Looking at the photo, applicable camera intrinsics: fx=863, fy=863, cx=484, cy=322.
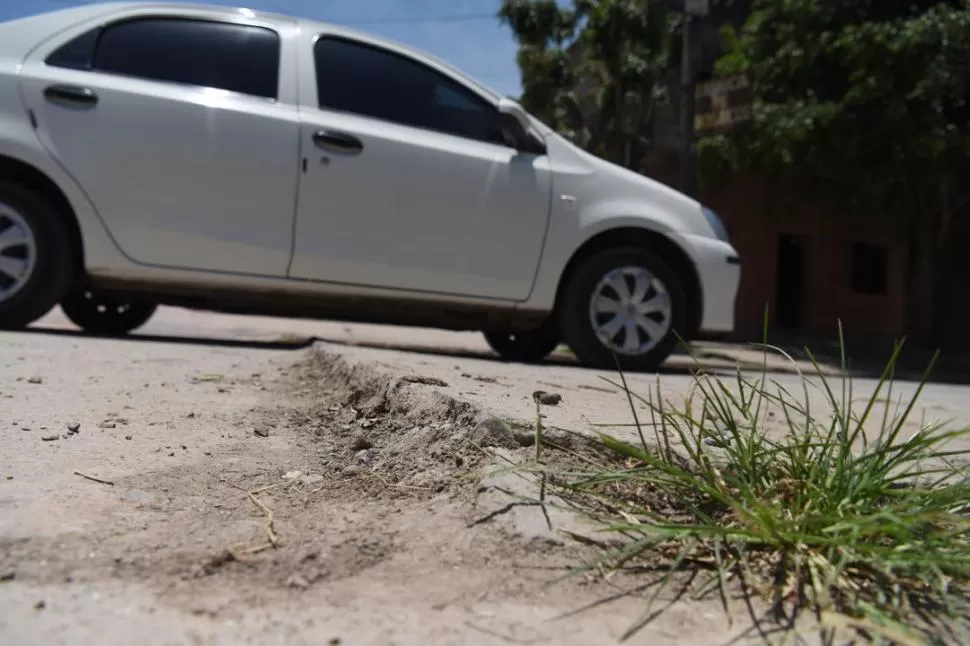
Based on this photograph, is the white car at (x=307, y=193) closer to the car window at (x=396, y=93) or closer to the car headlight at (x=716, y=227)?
the car window at (x=396, y=93)

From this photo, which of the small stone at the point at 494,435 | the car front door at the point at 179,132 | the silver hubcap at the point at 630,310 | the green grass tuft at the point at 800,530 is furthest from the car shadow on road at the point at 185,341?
the green grass tuft at the point at 800,530

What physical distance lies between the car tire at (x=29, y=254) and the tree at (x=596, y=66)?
367 inches

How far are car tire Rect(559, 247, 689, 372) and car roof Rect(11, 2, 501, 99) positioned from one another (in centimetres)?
111

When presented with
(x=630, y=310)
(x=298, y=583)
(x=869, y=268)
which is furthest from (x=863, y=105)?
(x=298, y=583)

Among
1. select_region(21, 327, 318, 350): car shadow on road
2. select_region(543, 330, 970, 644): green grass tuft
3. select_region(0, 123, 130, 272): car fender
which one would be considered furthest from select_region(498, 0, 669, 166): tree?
select_region(543, 330, 970, 644): green grass tuft

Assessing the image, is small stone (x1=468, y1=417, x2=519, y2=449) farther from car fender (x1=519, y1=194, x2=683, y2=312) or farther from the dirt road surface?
car fender (x1=519, y1=194, x2=683, y2=312)

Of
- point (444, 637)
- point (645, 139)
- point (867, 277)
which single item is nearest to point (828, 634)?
point (444, 637)

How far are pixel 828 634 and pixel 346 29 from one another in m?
4.04

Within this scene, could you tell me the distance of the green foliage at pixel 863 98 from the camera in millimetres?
9625

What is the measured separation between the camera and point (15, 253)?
13.6 ft

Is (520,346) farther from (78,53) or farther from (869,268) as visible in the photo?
(869,268)

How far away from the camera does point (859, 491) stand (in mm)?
1740

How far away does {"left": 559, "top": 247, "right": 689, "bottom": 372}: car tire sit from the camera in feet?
15.4

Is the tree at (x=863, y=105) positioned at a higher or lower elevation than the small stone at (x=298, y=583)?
higher
